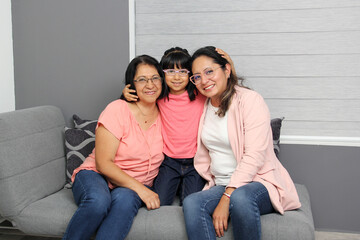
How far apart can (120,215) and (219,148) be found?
24.2 inches

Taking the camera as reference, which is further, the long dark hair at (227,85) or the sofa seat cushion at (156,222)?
the long dark hair at (227,85)

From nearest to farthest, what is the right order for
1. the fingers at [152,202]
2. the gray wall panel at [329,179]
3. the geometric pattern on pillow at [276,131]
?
the fingers at [152,202] < the geometric pattern on pillow at [276,131] < the gray wall panel at [329,179]

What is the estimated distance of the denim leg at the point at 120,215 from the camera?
1720 millimetres

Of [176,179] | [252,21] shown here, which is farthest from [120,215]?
[252,21]

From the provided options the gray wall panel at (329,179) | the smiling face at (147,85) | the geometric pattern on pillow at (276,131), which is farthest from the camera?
the gray wall panel at (329,179)

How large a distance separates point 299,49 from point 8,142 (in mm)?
1833

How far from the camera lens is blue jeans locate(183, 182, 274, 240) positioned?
165 centimetres

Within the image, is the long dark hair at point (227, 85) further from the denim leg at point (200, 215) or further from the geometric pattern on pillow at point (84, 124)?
the geometric pattern on pillow at point (84, 124)

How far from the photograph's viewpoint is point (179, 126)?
2.12 m

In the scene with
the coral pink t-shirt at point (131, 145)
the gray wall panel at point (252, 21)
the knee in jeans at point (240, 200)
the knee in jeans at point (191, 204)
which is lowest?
the knee in jeans at point (191, 204)

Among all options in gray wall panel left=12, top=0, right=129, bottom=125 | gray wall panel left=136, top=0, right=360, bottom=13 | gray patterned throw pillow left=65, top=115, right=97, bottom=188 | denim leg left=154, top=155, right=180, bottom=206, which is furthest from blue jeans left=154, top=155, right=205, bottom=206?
gray wall panel left=136, top=0, right=360, bottom=13

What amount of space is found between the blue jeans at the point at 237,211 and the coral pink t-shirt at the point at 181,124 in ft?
1.15

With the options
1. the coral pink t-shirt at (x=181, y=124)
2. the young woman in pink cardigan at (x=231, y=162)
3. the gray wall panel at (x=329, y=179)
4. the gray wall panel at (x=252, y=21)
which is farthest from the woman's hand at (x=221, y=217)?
the gray wall panel at (x=252, y=21)

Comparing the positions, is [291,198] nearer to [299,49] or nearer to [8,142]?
[299,49]
